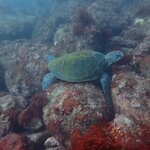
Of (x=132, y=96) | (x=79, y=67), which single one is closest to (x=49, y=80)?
(x=79, y=67)

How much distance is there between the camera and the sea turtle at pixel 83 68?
25.0 feet

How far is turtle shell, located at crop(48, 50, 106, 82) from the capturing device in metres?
7.65

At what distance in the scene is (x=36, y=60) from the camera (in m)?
10.2

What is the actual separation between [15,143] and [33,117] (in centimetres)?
133

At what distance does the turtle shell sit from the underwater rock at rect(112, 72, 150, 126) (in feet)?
3.02

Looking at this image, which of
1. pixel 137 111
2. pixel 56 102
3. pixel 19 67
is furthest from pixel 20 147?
pixel 19 67

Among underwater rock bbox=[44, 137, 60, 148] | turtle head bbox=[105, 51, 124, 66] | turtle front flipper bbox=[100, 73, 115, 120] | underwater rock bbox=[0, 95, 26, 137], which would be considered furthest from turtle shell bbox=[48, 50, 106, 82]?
underwater rock bbox=[44, 137, 60, 148]

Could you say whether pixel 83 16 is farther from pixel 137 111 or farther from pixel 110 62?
pixel 137 111

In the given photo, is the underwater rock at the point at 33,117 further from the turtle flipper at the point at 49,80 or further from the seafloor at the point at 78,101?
the turtle flipper at the point at 49,80

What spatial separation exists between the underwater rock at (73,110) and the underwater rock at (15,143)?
66 cm

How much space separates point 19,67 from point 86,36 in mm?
2888

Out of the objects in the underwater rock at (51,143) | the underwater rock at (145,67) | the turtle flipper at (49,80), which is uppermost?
the turtle flipper at (49,80)

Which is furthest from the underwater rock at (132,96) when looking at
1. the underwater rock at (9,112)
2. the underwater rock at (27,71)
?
the underwater rock at (27,71)

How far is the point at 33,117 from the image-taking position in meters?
7.00
